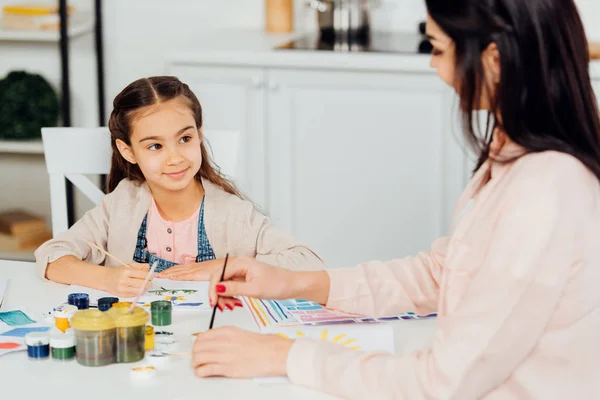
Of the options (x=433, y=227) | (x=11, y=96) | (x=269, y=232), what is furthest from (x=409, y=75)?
(x=11, y=96)

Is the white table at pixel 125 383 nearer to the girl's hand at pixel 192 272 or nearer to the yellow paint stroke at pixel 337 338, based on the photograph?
the yellow paint stroke at pixel 337 338

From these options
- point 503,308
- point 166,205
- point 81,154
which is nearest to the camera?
point 503,308

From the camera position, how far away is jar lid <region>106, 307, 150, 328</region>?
1298mm

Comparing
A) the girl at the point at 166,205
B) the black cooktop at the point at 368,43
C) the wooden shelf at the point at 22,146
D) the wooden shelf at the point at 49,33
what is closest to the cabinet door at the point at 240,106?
the black cooktop at the point at 368,43

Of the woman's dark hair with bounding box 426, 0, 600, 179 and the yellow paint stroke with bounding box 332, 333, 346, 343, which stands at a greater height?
the woman's dark hair with bounding box 426, 0, 600, 179

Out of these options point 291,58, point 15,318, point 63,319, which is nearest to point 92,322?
point 63,319

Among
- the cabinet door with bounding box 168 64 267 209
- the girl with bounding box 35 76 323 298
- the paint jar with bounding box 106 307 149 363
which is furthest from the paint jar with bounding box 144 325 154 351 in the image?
the cabinet door with bounding box 168 64 267 209

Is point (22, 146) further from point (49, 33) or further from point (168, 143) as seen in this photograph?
point (168, 143)

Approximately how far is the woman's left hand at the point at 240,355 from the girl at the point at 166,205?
560 mm

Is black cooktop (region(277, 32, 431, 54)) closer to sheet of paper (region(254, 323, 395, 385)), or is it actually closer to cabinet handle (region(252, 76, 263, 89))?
cabinet handle (region(252, 76, 263, 89))

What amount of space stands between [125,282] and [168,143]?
1.37ft

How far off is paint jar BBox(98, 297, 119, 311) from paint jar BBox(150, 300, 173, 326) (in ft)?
0.24

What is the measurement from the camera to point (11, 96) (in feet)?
11.8

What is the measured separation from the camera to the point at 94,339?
129cm
